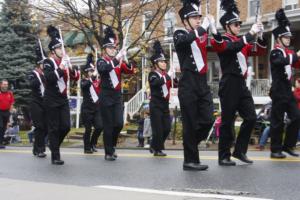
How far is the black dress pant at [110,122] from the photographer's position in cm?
1058

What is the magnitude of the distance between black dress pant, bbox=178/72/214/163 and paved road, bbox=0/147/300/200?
38 cm

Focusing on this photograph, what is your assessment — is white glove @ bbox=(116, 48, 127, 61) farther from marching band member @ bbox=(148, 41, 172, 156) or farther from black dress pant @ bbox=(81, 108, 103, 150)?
black dress pant @ bbox=(81, 108, 103, 150)

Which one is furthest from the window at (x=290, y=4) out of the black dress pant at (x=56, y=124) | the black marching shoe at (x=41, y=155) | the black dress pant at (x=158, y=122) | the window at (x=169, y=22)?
the black dress pant at (x=56, y=124)

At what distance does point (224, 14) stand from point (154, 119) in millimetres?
3494

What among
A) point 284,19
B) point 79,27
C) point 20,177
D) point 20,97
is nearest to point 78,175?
point 20,177

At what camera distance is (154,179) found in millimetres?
7438

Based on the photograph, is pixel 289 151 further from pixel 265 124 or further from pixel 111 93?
pixel 265 124

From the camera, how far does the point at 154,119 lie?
444 inches

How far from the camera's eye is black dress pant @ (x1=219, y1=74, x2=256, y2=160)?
325 inches

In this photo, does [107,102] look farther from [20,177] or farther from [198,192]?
[198,192]

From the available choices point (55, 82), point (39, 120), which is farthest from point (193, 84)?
point (39, 120)

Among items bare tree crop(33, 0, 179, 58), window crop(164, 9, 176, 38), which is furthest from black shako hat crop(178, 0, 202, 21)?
window crop(164, 9, 176, 38)

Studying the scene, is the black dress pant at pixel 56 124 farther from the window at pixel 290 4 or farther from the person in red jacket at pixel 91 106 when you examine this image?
the window at pixel 290 4

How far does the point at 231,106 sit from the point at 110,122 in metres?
3.03
